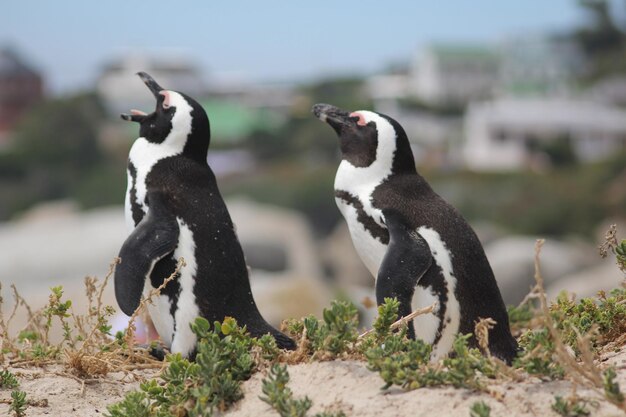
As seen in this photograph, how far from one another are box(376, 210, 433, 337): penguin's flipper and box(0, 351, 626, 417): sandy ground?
0.43 metres

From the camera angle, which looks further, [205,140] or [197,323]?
[205,140]

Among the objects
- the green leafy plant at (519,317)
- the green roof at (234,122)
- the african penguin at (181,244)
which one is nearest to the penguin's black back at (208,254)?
the african penguin at (181,244)

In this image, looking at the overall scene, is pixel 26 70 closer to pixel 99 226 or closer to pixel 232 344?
pixel 99 226

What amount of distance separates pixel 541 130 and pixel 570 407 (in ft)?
155

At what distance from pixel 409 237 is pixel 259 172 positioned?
49.6 metres

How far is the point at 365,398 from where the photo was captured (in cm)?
284

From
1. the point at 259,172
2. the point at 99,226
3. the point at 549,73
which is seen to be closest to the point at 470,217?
the point at 259,172

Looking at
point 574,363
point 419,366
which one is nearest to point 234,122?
point 419,366

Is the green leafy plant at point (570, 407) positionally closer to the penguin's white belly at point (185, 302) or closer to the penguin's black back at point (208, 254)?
the penguin's black back at point (208, 254)

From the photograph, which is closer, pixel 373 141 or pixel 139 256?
pixel 139 256

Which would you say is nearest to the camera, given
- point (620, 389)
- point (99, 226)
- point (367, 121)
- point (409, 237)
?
point (620, 389)

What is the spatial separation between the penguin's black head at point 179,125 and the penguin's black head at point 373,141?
52 centimetres

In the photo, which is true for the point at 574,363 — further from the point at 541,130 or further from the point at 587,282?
the point at 541,130

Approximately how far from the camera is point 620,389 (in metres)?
2.81
